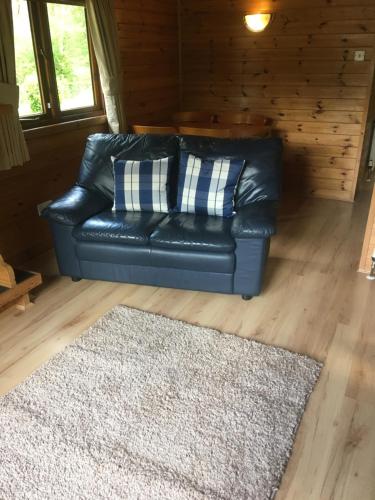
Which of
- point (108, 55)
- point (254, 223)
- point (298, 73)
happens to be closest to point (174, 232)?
point (254, 223)

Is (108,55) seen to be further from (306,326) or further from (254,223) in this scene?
(306,326)

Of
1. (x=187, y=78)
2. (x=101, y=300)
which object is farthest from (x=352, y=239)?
(x=187, y=78)

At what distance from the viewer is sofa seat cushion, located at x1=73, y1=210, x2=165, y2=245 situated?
2613mm

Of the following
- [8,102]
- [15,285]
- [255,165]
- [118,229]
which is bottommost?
[15,285]

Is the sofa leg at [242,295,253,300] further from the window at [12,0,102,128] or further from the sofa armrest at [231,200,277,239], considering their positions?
the window at [12,0,102,128]

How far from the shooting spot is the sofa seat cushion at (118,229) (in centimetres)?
261

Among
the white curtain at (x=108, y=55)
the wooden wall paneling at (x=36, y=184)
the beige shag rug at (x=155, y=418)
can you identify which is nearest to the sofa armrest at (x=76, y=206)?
the wooden wall paneling at (x=36, y=184)

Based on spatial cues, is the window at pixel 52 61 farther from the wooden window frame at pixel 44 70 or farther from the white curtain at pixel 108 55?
the white curtain at pixel 108 55

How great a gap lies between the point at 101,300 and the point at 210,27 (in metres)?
3.45

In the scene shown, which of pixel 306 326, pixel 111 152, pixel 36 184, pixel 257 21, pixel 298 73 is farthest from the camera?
pixel 298 73

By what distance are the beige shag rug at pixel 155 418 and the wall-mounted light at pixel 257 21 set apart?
10.4 ft

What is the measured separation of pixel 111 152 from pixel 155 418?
203cm

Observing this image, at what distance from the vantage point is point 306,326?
7.89 feet

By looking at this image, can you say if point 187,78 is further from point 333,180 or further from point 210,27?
point 333,180
